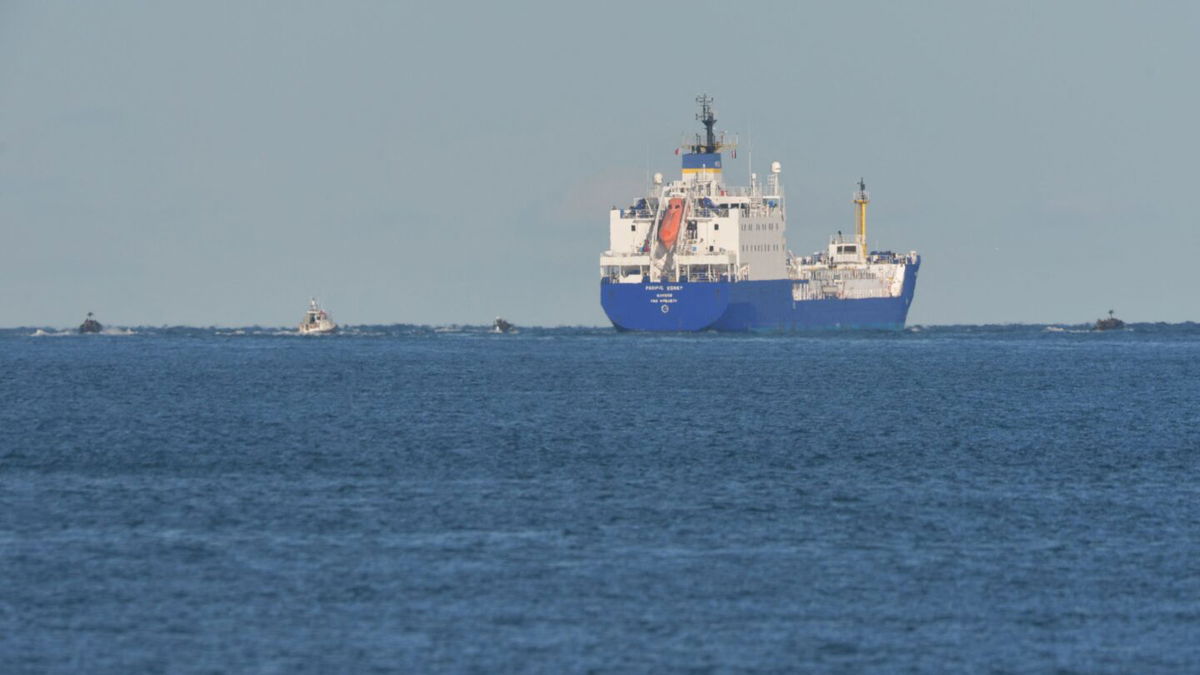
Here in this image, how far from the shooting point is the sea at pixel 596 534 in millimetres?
25062

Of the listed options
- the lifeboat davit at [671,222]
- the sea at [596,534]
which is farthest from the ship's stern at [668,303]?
the sea at [596,534]

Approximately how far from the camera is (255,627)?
2575cm

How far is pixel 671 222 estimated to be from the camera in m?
126

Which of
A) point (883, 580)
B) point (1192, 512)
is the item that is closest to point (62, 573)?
point (883, 580)

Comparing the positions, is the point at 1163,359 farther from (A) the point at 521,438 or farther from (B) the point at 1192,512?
(B) the point at 1192,512

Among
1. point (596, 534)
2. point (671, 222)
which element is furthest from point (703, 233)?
point (596, 534)

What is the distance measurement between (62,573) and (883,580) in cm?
1282

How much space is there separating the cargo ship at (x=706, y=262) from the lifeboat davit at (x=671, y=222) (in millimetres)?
67

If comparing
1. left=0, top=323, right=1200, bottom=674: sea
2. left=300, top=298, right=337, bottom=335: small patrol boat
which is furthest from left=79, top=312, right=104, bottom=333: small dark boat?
left=0, top=323, right=1200, bottom=674: sea

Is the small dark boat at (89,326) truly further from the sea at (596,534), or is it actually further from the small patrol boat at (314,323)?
the sea at (596,534)

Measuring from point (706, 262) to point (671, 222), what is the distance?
4.60 metres

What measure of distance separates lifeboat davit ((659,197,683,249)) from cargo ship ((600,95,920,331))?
0.07 metres

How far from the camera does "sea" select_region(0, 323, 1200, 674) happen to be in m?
25.1

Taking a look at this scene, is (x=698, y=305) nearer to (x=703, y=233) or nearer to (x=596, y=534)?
(x=703, y=233)
